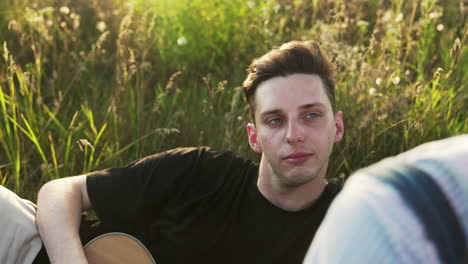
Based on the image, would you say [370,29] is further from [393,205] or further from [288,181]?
[393,205]

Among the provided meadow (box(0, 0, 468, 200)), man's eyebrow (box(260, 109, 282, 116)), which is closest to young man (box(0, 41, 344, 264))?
man's eyebrow (box(260, 109, 282, 116))

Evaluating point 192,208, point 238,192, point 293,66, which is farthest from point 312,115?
point 192,208

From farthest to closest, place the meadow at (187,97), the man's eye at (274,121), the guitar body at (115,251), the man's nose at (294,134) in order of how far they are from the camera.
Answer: the meadow at (187,97)
the guitar body at (115,251)
the man's eye at (274,121)
the man's nose at (294,134)

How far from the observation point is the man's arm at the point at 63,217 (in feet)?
7.59

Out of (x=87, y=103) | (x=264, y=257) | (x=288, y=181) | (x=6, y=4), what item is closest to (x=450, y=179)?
(x=288, y=181)

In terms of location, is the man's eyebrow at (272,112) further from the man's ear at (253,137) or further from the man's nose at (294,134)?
the man's ear at (253,137)

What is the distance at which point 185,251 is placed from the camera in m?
2.44

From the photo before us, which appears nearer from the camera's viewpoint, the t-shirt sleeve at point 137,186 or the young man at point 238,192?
the young man at point 238,192

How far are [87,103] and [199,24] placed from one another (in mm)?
1252

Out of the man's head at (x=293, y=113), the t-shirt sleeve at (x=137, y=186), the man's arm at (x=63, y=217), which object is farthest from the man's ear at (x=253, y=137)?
the man's arm at (x=63, y=217)

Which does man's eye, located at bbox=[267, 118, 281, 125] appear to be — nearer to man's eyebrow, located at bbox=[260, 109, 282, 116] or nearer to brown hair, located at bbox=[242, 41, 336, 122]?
man's eyebrow, located at bbox=[260, 109, 282, 116]

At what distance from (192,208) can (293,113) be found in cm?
58

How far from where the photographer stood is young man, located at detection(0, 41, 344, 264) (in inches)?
89.7


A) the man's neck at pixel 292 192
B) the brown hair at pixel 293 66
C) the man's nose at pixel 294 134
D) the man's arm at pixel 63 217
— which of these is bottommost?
the man's arm at pixel 63 217
